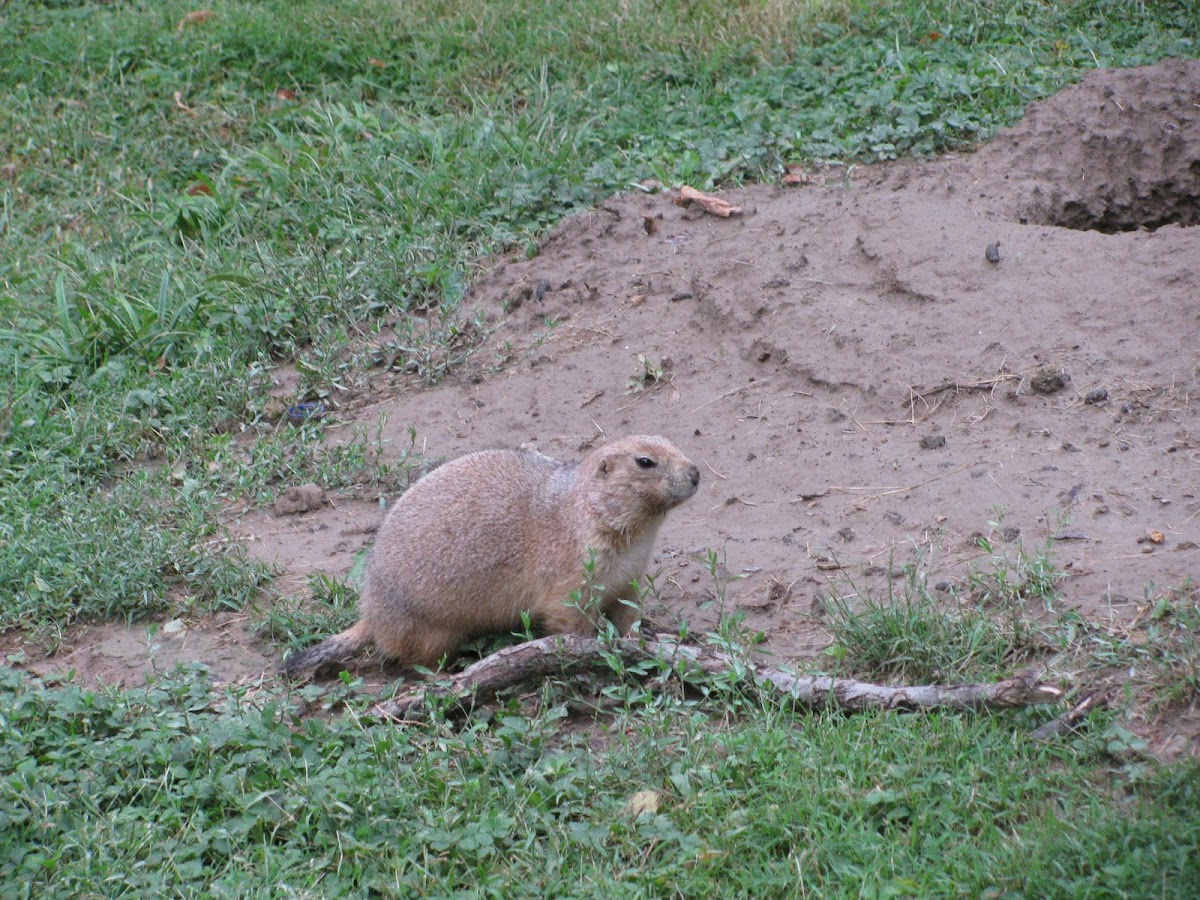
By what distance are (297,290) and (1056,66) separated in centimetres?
479

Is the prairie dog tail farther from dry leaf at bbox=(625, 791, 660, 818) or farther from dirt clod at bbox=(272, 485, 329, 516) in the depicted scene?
dry leaf at bbox=(625, 791, 660, 818)

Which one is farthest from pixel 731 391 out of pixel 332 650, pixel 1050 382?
pixel 332 650

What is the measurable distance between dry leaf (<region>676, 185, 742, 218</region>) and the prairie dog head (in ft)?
9.52

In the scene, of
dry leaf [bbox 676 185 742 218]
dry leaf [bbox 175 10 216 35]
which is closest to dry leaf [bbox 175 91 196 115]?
dry leaf [bbox 175 10 216 35]

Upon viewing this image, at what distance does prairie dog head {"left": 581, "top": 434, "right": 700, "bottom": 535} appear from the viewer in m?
4.42

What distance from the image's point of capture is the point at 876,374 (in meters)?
5.68

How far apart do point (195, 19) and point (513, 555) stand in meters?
7.29

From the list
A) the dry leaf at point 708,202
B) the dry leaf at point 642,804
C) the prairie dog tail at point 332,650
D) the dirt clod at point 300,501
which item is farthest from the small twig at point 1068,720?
the dry leaf at point 708,202

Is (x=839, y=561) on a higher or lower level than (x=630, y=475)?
lower

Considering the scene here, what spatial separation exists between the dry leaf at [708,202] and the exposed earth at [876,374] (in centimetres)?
6

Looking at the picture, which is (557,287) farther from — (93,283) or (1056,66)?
(1056,66)

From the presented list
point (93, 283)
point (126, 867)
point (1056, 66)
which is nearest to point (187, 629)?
point (126, 867)

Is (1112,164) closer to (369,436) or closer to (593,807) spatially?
(369,436)

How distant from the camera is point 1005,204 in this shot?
6.53m
